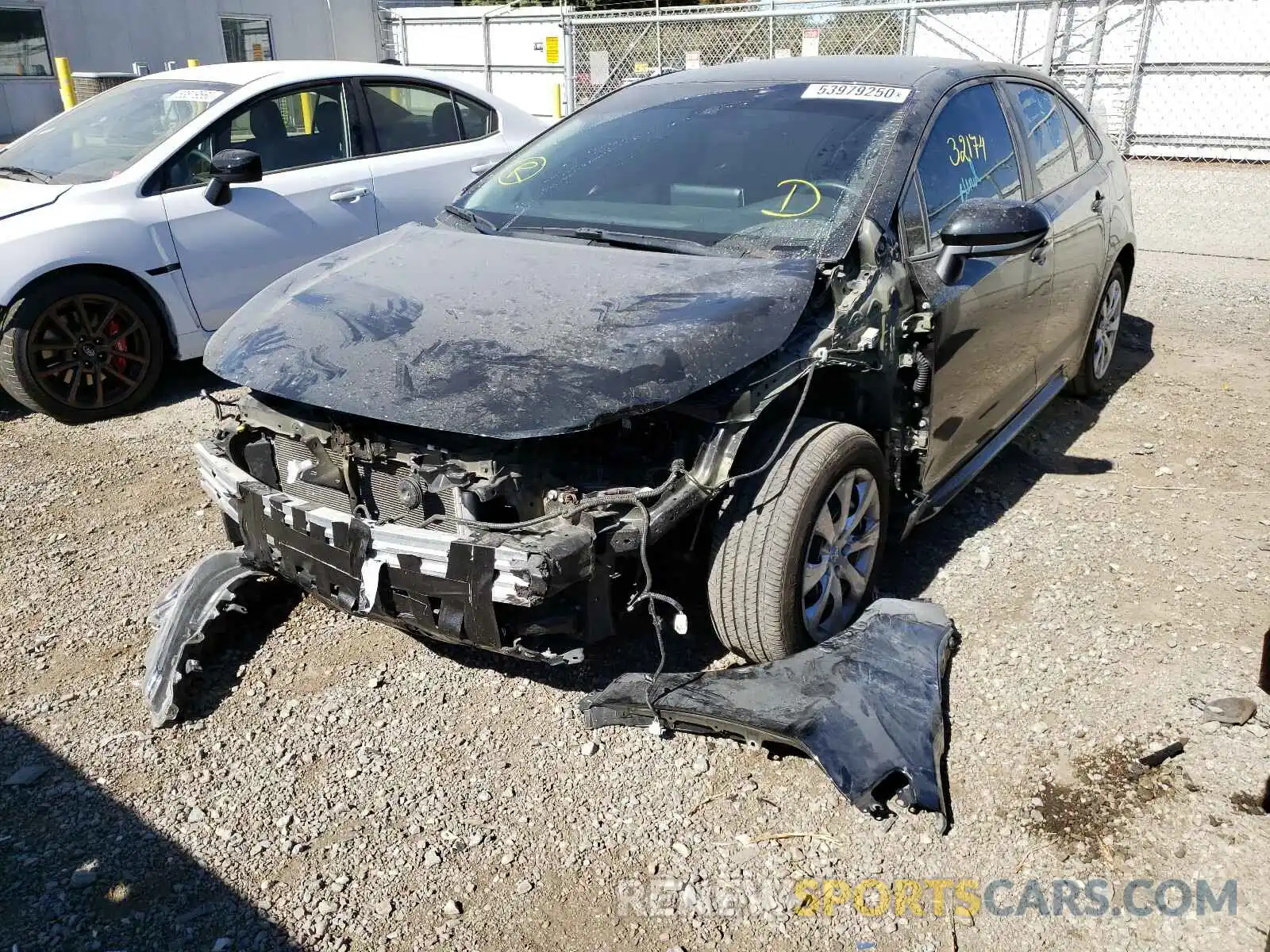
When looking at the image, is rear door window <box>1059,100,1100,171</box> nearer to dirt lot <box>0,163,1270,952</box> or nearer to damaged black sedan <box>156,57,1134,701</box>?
damaged black sedan <box>156,57,1134,701</box>

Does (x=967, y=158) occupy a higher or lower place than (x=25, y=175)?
higher

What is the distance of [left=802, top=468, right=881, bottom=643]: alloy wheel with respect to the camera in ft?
9.93

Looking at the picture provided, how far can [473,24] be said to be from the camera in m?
15.8

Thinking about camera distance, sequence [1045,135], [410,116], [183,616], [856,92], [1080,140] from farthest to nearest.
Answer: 1. [410,116]
2. [1080,140]
3. [1045,135]
4. [856,92]
5. [183,616]

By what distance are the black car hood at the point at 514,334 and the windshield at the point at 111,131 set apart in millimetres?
2941

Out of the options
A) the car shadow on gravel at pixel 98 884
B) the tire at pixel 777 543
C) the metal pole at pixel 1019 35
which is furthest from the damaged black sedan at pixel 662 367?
the metal pole at pixel 1019 35

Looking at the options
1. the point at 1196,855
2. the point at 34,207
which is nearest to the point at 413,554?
the point at 1196,855

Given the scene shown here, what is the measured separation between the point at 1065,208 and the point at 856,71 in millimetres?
1224

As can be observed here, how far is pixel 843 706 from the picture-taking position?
273 cm

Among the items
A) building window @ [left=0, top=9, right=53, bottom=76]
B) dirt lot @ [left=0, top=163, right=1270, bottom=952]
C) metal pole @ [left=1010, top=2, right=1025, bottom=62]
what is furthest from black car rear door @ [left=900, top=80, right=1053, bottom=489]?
building window @ [left=0, top=9, right=53, bottom=76]

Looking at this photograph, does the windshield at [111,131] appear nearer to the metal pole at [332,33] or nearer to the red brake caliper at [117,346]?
the red brake caliper at [117,346]

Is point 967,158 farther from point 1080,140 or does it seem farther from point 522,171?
point 522,171

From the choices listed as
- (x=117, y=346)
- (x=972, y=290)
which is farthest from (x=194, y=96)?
(x=972, y=290)

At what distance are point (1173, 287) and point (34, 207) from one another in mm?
7790
